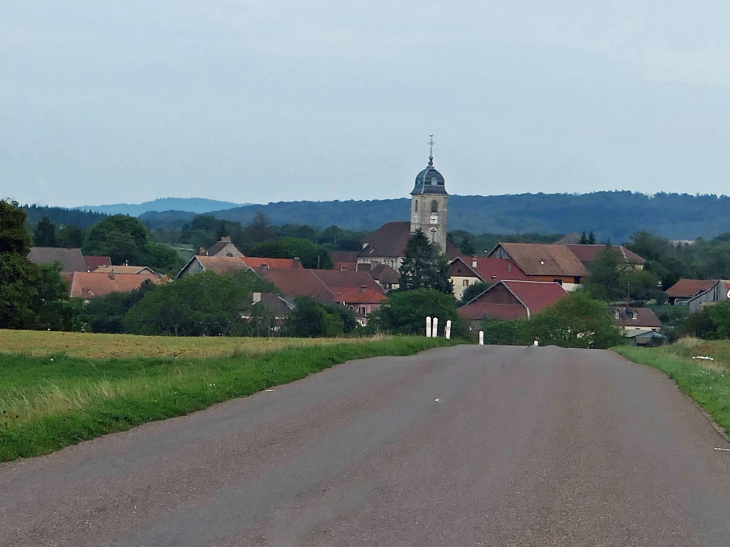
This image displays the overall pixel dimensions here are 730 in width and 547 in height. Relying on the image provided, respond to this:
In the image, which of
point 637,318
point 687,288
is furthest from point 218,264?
point 687,288

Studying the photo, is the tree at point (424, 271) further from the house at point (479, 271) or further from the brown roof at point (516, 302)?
the house at point (479, 271)

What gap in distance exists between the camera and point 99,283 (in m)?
93.4

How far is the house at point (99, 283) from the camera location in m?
90.3

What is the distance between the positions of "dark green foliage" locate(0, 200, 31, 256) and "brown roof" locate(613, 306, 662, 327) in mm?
53439

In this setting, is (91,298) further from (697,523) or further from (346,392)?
(697,523)

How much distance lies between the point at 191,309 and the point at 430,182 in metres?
91.4

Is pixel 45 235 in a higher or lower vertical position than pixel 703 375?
higher

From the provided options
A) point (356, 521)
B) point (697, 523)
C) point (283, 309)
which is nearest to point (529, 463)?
point (697, 523)

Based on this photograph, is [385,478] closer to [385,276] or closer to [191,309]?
[191,309]

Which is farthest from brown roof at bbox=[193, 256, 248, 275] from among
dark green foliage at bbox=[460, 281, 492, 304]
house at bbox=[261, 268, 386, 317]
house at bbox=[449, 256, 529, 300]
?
house at bbox=[449, 256, 529, 300]

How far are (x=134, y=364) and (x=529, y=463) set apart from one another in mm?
12699

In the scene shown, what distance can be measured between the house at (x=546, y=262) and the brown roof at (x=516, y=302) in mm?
33135

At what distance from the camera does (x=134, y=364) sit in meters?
20.8

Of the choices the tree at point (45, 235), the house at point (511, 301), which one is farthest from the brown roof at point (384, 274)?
the tree at point (45, 235)
